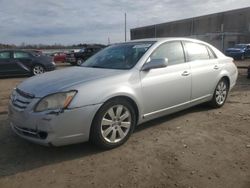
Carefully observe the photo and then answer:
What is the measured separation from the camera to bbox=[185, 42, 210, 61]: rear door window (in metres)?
5.77

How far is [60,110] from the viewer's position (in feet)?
12.8

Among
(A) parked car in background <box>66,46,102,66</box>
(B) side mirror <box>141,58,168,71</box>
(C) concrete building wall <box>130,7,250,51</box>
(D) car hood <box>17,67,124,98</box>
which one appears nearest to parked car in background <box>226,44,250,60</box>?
(C) concrete building wall <box>130,7,250,51</box>

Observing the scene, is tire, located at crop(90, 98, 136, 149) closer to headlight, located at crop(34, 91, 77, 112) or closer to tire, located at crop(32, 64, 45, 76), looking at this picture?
headlight, located at crop(34, 91, 77, 112)

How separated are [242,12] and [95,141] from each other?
46.7 meters

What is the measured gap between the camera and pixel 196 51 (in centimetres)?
598

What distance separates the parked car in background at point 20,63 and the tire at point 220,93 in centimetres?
1082

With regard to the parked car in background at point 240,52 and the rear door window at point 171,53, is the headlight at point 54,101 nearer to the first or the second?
the rear door window at point 171,53

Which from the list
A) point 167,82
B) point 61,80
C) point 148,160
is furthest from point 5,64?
point 148,160

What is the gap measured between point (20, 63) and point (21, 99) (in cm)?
1153

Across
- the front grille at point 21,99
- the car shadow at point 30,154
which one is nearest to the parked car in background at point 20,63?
the car shadow at point 30,154

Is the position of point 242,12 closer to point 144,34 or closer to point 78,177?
point 144,34

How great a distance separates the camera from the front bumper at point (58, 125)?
3.89 m

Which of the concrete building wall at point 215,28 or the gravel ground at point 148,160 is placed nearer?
the gravel ground at point 148,160

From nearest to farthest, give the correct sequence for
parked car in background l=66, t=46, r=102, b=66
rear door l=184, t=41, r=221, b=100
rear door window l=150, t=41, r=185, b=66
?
rear door window l=150, t=41, r=185, b=66, rear door l=184, t=41, r=221, b=100, parked car in background l=66, t=46, r=102, b=66
